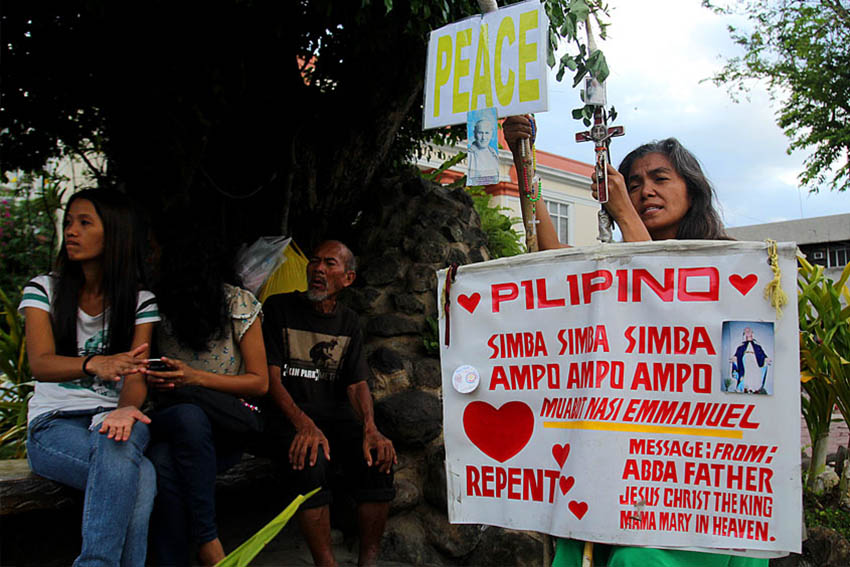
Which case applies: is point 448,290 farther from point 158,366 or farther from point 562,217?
point 562,217

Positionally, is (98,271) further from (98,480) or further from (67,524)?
(67,524)

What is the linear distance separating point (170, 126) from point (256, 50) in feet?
3.02

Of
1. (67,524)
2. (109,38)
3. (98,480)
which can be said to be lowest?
(67,524)

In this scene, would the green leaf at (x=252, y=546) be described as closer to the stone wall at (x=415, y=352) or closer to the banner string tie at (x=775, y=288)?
the banner string tie at (x=775, y=288)

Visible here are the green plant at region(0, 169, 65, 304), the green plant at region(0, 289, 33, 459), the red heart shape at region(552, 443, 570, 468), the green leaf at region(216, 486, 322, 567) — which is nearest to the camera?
the green leaf at region(216, 486, 322, 567)

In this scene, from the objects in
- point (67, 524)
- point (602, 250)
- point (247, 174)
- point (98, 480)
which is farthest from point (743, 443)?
point (247, 174)

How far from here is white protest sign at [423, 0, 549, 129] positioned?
205 cm

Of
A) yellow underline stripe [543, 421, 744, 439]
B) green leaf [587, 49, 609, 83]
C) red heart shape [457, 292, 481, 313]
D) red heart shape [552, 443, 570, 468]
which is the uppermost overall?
green leaf [587, 49, 609, 83]

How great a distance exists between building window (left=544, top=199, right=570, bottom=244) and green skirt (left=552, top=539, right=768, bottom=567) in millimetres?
20500

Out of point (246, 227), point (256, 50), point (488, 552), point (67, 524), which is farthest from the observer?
point (246, 227)

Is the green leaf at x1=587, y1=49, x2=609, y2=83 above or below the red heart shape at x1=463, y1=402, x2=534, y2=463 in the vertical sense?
above

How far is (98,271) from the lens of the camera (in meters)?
2.79

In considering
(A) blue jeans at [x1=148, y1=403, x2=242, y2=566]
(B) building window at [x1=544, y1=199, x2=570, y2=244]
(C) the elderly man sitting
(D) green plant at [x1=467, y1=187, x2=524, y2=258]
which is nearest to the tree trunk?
(C) the elderly man sitting

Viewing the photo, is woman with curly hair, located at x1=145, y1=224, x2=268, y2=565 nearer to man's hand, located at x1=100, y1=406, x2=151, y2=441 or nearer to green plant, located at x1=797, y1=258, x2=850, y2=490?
man's hand, located at x1=100, y1=406, x2=151, y2=441
